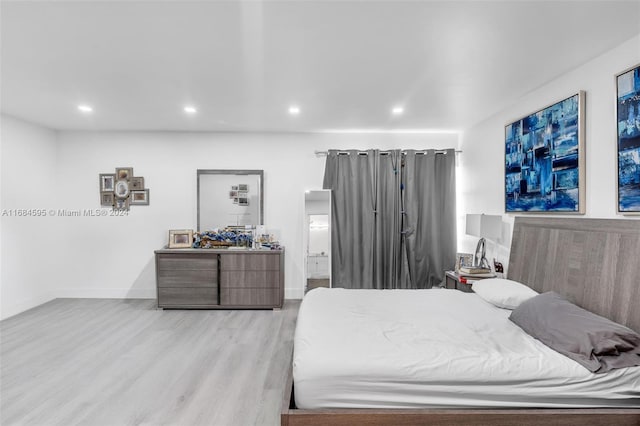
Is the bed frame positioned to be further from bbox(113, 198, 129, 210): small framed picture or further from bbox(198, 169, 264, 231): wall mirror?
bbox(113, 198, 129, 210): small framed picture

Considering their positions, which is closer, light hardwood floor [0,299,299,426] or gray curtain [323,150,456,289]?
light hardwood floor [0,299,299,426]

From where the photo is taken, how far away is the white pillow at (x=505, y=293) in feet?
8.55

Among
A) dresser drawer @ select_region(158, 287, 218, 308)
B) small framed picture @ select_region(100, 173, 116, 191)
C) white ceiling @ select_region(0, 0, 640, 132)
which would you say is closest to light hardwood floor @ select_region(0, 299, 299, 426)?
dresser drawer @ select_region(158, 287, 218, 308)

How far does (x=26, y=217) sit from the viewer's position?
4512 mm

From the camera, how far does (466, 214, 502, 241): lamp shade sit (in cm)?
343

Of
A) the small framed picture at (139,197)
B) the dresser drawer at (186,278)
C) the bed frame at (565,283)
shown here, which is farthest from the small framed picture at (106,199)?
the bed frame at (565,283)

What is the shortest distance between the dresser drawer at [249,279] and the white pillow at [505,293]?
258 centimetres

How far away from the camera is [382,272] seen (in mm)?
4840

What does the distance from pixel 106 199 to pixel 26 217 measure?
0.97 metres

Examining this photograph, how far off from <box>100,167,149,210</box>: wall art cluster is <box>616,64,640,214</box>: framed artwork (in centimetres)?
546

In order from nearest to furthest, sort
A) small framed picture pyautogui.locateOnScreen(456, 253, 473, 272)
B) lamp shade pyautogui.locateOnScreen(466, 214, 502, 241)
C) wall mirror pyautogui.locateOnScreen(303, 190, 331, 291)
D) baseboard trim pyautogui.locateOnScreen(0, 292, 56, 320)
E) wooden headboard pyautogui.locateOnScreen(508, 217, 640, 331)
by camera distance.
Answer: wooden headboard pyautogui.locateOnScreen(508, 217, 640, 331), lamp shade pyautogui.locateOnScreen(466, 214, 502, 241), small framed picture pyautogui.locateOnScreen(456, 253, 473, 272), baseboard trim pyautogui.locateOnScreen(0, 292, 56, 320), wall mirror pyautogui.locateOnScreen(303, 190, 331, 291)

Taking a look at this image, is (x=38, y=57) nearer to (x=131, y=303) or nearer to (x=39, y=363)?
(x=39, y=363)

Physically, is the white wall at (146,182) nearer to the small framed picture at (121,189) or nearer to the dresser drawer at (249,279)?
the small framed picture at (121,189)

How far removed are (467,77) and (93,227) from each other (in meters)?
5.43
